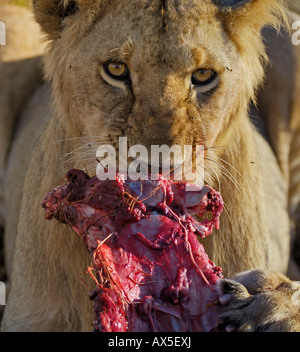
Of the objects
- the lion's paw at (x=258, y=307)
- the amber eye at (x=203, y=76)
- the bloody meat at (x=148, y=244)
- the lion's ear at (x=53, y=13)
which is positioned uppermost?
the lion's ear at (x=53, y=13)

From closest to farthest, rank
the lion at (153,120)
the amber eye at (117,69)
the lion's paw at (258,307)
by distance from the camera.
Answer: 1. the lion's paw at (258,307)
2. the lion at (153,120)
3. the amber eye at (117,69)

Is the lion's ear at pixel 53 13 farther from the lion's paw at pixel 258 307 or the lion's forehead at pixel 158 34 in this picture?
the lion's paw at pixel 258 307

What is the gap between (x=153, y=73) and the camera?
2377mm

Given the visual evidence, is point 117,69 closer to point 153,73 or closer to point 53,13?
point 153,73

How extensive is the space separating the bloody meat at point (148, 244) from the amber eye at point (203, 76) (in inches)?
16.7

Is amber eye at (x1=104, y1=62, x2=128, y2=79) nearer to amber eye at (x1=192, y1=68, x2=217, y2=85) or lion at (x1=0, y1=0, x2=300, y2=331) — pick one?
lion at (x1=0, y1=0, x2=300, y2=331)

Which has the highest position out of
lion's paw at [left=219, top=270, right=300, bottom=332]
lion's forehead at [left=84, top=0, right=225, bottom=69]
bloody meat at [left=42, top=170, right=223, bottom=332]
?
lion's forehead at [left=84, top=0, right=225, bottom=69]

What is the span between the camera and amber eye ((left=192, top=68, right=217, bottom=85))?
2.47 metres

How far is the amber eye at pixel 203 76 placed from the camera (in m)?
2.47

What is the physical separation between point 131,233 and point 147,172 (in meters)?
0.22

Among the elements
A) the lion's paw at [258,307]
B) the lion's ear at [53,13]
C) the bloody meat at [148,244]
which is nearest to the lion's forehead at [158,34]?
the lion's ear at [53,13]

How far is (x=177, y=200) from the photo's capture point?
7.45 ft

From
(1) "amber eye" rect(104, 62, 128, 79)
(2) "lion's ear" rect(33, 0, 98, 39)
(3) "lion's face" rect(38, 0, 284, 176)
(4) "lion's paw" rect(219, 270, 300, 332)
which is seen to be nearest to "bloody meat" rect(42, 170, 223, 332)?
(4) "lion's paw" rect(219, 270, 300, 332)

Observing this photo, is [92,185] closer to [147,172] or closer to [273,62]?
[147,172]
